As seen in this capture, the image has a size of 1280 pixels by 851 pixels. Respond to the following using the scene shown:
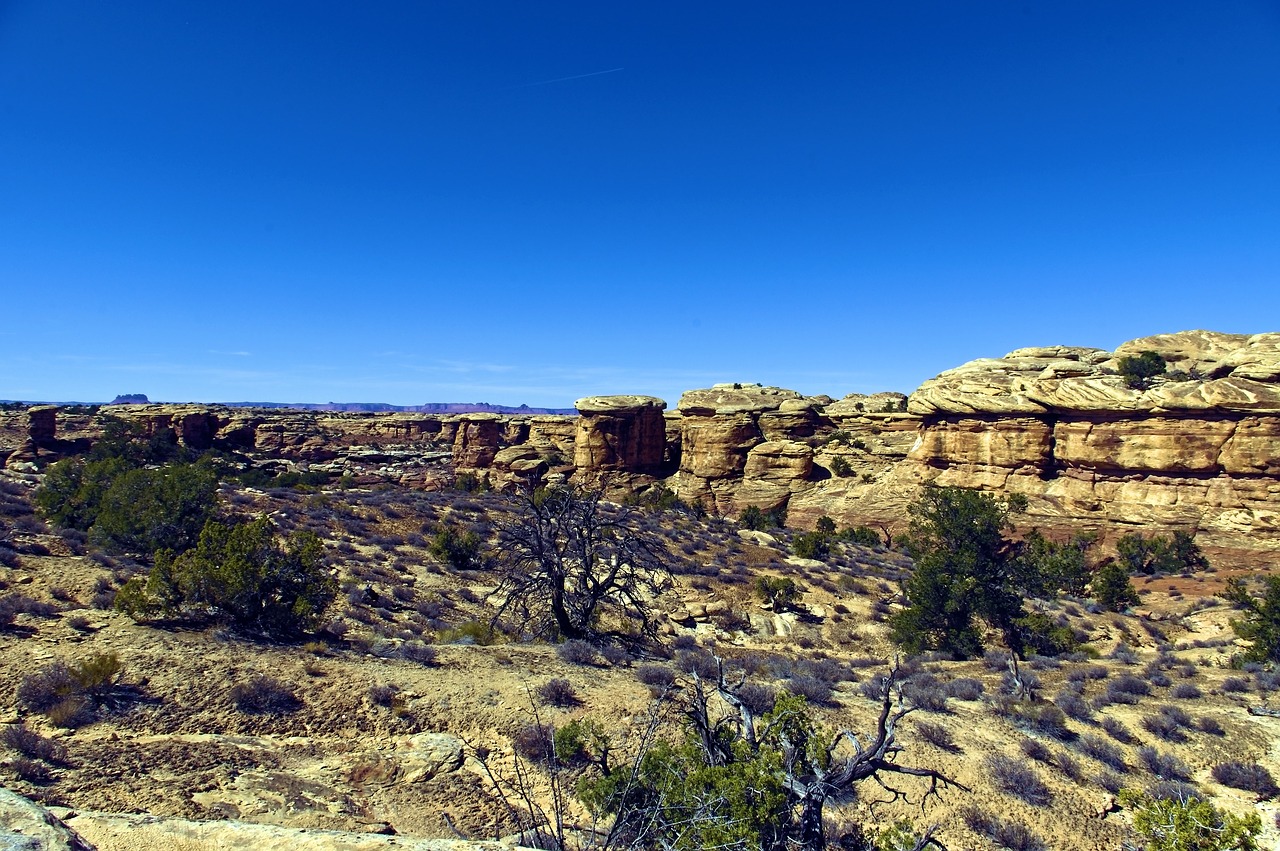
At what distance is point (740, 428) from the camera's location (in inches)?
1844

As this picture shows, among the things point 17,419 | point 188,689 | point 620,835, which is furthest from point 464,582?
point 17,419

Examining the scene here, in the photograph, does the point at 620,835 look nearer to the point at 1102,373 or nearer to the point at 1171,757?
the point at 1171,757

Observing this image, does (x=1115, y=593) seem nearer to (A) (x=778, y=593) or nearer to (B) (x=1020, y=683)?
(A) (x=778, y=593)

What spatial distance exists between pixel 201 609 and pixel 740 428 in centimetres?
3894

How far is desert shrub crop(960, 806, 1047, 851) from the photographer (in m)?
7.31

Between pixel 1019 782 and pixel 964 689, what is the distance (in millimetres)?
3428

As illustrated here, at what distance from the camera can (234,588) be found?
436 inches

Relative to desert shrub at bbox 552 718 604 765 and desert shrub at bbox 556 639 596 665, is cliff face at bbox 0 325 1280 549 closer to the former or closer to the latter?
desert shrub at bbox 556 639 596 665

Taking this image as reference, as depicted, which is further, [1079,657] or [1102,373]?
[1102,373]

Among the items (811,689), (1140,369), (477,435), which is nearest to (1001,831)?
(811,689)

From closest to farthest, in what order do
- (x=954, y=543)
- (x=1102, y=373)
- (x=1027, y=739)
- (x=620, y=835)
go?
1. (x=620, y=835)
2. (x=1027, y=739)
3. (x=954, y=543)
4. (x=1102, y=373)

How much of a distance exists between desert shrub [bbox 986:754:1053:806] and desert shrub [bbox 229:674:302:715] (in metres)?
9.91

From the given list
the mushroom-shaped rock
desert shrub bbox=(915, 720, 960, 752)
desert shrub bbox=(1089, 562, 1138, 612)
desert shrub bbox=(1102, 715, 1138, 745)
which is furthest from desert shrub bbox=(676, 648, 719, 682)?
the mushroom-shaped rock

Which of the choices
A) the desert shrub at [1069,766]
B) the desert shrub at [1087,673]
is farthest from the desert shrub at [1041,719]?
the desert shrub at [1087,673]
